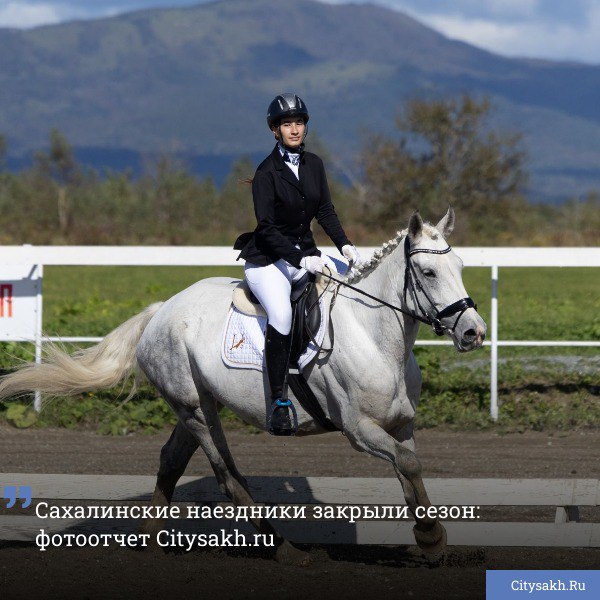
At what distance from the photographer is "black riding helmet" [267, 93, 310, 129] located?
216 inches

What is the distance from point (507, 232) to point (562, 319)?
791 inches

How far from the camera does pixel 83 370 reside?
21.1 feet

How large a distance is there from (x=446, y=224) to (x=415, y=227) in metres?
0.22

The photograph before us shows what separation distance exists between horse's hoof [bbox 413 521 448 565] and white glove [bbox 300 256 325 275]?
133 cm

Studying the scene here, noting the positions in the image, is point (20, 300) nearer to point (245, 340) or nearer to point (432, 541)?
point (245, 340)

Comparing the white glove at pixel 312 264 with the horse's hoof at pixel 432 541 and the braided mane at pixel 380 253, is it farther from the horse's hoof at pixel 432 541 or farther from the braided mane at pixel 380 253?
the horse's hoof at pixel 432 541

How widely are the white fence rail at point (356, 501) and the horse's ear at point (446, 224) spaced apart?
1.46 metres

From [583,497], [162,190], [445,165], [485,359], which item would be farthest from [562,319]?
[162,190]

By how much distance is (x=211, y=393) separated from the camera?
19.4 ft

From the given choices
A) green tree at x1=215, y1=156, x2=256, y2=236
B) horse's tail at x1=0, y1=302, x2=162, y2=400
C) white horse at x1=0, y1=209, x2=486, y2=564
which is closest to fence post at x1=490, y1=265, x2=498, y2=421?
white horse at x1=0, y1=209, x2=486, y2=564

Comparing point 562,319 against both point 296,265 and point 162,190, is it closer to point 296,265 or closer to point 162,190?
point 296,265

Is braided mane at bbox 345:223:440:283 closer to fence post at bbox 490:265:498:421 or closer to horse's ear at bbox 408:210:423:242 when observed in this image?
horse's ear at bbox 408:210:423:242

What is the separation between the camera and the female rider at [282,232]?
543 cm

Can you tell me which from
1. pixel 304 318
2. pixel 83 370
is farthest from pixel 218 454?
pixel 83 370
